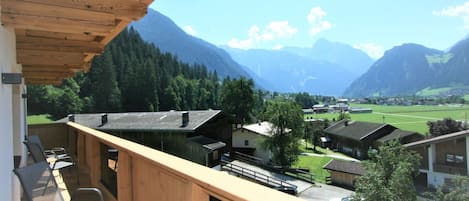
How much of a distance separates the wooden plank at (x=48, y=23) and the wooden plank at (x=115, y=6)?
0.23 metres

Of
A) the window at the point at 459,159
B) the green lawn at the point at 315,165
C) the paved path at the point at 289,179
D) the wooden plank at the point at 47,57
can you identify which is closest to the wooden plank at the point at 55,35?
the wooden plank at the point at 47,57

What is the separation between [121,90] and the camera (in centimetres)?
5719

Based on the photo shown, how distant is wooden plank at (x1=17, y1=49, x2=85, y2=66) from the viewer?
15.3ft

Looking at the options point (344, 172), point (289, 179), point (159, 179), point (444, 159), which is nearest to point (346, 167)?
point (344, 172)

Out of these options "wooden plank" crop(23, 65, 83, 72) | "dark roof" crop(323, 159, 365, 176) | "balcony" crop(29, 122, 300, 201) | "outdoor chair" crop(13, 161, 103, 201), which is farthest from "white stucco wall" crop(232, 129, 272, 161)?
"outdoor chair" crop(13, 161, 103, 201)

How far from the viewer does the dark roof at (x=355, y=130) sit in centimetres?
3984

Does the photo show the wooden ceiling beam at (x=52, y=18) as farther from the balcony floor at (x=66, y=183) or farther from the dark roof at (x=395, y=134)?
the dark roof at (x=395, y=134)

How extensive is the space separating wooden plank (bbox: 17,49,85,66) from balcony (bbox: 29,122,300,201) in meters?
1.19

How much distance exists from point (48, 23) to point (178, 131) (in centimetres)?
1889

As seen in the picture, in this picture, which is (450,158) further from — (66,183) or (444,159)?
(66,183)

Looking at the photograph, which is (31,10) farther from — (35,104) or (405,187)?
(35,104)

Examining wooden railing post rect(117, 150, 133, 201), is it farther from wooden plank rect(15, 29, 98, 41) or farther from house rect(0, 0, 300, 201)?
wooden plank rect(15, 29, 98, 41)

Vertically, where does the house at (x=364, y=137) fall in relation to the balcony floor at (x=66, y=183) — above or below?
below

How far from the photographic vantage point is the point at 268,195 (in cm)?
121
